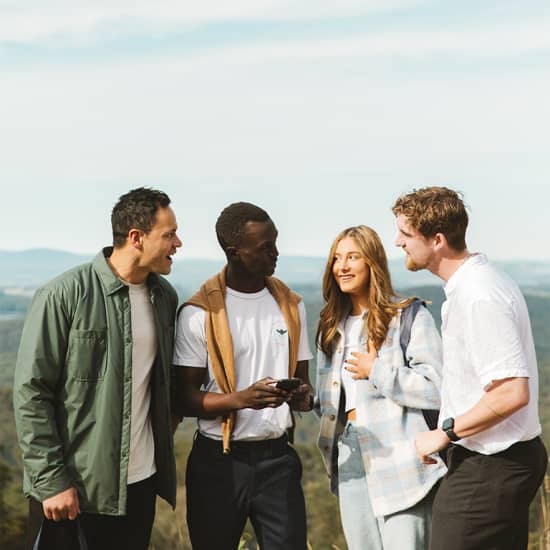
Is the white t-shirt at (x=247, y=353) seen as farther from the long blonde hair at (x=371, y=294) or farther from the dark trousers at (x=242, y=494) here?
the long blonde hair at (x=371, y=294)

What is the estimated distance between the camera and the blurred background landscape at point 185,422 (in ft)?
18.4

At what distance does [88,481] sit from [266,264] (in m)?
1.05

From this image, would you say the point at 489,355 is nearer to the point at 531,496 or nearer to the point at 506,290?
the point at 506,290

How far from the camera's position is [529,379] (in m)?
3.03

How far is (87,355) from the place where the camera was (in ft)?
11.5

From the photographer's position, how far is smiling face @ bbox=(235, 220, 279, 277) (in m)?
3.77

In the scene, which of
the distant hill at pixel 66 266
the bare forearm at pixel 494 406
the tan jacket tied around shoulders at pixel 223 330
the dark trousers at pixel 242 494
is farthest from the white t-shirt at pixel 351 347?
the distant hill at pixel 66 266

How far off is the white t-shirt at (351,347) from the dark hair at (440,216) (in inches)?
30.5

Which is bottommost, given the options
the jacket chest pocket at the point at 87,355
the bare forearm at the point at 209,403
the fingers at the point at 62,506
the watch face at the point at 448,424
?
the fingers at the point at 62,506

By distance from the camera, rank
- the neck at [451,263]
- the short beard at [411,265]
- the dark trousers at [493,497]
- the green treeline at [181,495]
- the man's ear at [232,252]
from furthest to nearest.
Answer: the green treeline at [181,495] → the man's ear at [232,252] → the short beard at [411,265] → the neck at [451,263] → the dark trousers at [493,497]

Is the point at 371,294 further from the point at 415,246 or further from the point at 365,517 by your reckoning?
the point at 365,517

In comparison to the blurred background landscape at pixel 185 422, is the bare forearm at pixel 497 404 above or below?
above

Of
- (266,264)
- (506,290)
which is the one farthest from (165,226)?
(506,290)

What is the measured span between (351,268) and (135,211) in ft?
2.88
